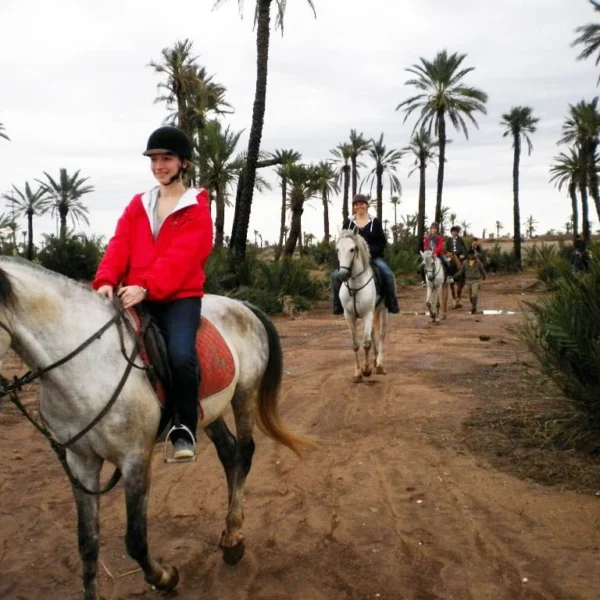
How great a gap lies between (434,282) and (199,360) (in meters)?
13.8

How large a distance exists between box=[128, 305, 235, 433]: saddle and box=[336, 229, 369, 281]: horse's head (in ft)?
18.4

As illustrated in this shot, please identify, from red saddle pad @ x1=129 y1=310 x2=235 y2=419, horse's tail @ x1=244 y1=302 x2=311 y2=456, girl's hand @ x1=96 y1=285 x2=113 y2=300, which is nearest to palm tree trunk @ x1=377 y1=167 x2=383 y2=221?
horse's tail @ x1=244 y1=302 x2=311 y2=456

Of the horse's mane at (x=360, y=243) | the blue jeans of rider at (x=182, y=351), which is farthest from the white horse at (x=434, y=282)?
the blue jeans of rider at (x=182, y=351)

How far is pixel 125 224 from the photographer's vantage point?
3945mm

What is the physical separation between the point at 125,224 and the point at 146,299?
516mm

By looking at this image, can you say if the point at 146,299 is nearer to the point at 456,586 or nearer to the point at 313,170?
the point at 456,586

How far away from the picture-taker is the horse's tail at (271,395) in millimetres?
5047

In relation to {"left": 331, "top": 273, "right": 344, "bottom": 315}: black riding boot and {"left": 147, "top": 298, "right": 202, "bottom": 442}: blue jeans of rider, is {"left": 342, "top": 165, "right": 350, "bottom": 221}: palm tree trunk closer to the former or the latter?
{"left": 331, "top": 273, "right": 344, "bottom": 315}: black riding boot

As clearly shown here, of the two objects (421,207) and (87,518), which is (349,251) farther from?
(421,207)

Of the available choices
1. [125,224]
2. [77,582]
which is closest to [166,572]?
[77,582]

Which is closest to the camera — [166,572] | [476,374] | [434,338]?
[166,572]

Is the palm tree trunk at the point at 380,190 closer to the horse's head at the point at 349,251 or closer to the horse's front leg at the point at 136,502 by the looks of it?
the horse's head at the point at 349,251

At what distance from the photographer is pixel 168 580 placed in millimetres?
3760

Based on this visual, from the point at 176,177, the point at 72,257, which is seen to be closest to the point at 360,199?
the point at 176,177
